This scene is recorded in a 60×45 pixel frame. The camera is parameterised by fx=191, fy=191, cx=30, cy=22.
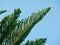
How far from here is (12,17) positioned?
2.06 m

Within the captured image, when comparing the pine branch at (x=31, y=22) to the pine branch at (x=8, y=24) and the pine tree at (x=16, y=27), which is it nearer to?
the pine tree at (x=16, y=27)

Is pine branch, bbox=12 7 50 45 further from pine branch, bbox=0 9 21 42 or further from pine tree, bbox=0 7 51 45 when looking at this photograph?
pine branch, bbox=0 9 21 42

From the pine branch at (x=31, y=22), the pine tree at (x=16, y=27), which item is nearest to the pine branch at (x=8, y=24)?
the pine tree at (x=16, y=27)

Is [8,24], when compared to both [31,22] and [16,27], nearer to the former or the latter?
[16,27]

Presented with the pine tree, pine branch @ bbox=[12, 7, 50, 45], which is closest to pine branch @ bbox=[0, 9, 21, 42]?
the pine tree

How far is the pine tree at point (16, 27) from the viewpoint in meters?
2.10

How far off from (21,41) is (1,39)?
236 mm

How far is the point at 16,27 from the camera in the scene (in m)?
2.23

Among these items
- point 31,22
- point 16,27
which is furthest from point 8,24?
point 31,22

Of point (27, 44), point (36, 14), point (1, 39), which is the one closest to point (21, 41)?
point (27, 44)

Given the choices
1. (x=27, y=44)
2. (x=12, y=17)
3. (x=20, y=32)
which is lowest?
(x=27, y=44)

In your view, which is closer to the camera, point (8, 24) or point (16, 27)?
point (8, 24)

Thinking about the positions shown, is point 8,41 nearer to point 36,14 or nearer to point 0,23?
point 0,23

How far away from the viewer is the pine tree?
210 centimetres
